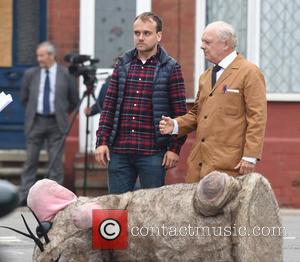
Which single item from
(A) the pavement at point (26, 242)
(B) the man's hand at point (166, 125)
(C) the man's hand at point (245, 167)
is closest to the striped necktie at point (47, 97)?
(A) the pavement at point (26, 242)

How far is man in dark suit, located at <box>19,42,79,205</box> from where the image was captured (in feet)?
44.8

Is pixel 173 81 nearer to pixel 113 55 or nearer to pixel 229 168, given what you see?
pixel 229 168

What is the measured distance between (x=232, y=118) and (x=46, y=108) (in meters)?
6.09

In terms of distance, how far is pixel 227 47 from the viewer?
26.1 feet

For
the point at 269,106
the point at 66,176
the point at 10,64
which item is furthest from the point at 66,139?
the point at 269,106

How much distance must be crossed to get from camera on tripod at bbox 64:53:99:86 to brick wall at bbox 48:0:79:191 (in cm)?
87

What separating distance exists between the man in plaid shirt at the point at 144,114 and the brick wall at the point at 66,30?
582 centimetres

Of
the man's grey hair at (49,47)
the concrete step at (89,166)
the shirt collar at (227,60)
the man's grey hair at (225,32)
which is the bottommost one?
the concrete step at (89,166)

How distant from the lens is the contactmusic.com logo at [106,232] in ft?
24.6

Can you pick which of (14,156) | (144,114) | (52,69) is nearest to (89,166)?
(14,156)

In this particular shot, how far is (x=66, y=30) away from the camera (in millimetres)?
14141

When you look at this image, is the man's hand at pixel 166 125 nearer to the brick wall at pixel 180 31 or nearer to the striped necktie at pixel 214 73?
the striped necktie at pixel 214 73

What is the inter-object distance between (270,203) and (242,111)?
2.54 ft

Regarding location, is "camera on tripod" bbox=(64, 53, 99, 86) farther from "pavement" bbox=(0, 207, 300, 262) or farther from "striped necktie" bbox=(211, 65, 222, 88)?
"striped necktie" bbox=(211, 65, 222, 88)
